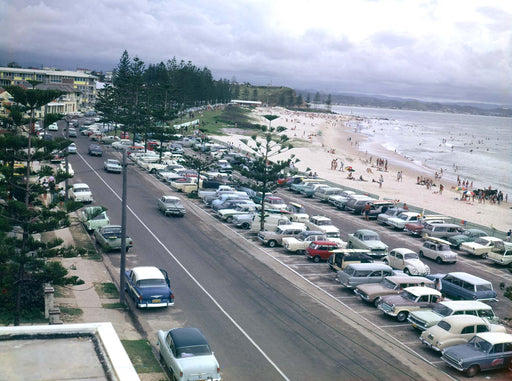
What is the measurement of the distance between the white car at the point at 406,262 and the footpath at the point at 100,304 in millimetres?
15082

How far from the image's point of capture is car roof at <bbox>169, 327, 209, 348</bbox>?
14334mm

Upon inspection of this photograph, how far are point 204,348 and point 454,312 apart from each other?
34.8 ft

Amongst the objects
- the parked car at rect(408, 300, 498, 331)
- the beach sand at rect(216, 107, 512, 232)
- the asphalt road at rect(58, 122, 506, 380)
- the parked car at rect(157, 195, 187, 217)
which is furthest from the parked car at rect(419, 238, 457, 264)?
the parked car at rect(157, 195, 187, 217)

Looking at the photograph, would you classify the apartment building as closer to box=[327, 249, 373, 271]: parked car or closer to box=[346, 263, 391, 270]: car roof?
box=[327, 249, 373, 271]: parked car

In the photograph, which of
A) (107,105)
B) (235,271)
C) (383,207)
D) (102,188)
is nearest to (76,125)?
(107,105)

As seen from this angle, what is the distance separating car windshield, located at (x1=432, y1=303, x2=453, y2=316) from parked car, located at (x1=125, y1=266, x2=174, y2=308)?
10562 millimetres

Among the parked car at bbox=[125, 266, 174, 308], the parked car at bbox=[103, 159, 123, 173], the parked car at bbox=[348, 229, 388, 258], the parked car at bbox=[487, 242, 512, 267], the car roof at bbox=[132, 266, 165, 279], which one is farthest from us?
the parked car at bbox=[103, 159, 123, 173]

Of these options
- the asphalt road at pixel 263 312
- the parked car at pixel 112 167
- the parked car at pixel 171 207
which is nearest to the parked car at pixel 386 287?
the asphalt road at pixel 263 312

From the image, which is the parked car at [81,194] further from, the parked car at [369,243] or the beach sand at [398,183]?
the beach sand at [398,183]

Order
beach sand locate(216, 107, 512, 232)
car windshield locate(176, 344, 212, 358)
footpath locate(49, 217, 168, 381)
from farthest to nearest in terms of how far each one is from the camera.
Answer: beach sand locate(216, 107, 512, 232) → footpath locate(49, 217, 168, 381) → car windshield locate(176, 344, 212, 358)

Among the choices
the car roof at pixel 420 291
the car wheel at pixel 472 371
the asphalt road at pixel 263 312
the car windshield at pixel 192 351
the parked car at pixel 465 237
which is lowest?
the asphalt road at pixel 263 312

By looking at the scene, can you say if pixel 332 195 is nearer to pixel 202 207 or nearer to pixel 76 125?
pixel 202 207

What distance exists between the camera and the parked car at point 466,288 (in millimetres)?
23453

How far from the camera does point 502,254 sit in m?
30.6
